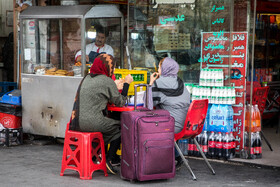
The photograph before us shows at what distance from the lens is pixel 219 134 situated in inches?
289

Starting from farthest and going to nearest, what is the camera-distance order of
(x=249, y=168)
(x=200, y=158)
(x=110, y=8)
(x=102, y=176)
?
(x=110, y=8) < (x=200, y=158) < (x=249, y=168) < (x=102, y=176)

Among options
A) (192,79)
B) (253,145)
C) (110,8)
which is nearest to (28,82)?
(110,8)

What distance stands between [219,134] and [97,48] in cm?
244

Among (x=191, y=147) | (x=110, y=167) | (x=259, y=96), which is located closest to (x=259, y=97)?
(x=259, y=96)

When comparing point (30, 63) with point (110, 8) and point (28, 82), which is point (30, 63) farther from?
point (110, 8)

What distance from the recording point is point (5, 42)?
40.7 ft

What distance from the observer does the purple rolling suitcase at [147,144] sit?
5.71 m

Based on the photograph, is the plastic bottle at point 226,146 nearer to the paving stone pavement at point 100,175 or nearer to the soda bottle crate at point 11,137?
the paving stone pavement at point 100,175

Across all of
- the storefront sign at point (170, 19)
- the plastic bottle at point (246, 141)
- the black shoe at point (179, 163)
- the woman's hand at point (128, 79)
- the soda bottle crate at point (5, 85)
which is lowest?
the black shoe at point (179, 163)

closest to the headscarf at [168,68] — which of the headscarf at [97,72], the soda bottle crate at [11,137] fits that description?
the headscarf at [97,72]

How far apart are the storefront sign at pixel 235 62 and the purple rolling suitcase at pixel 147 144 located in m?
1.86

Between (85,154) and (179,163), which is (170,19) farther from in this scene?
(85,154)

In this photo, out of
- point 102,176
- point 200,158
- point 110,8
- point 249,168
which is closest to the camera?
point 102,176

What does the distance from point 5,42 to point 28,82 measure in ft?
13.9
